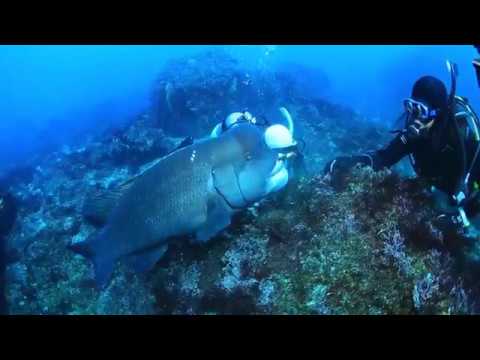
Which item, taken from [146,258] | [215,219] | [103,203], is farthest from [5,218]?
[215,219]

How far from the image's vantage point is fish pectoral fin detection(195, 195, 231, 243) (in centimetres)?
343

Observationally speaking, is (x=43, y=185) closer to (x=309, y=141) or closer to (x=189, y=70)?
(x=189, y=70)

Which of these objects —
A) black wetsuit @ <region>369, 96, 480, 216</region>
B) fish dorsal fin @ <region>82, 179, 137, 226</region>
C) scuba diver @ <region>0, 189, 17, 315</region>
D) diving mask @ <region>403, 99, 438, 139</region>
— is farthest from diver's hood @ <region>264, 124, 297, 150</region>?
scuba diver @ <region>0, 189, 17, 315</region>

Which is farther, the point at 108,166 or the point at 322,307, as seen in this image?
Answer: the point at 108,166

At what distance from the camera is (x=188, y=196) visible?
11.3 ft

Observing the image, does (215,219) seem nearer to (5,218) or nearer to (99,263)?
(99,263)

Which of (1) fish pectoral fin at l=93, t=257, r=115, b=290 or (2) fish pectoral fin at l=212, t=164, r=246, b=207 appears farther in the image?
(1) fish pectoral fin at l=93, t=257, r=115, b=290

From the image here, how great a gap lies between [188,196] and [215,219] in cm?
34

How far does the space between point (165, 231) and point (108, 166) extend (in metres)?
8.81

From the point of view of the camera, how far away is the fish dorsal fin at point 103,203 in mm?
3711

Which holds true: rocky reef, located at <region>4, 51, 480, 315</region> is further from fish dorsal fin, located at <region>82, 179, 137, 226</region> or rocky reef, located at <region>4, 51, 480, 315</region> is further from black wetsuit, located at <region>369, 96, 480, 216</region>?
fish dorsal fin, located at <region>82, 179, 137, 226</region>

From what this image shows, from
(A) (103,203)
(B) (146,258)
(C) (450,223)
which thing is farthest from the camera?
(C) (450,223)
